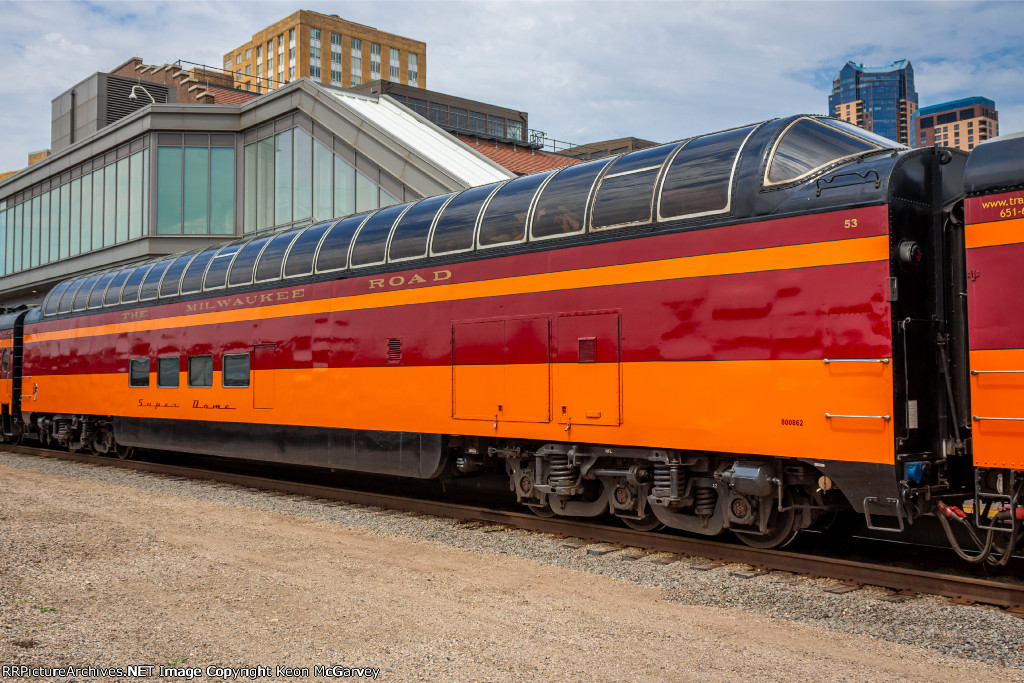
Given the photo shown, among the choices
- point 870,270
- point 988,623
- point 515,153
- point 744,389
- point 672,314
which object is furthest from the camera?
point 515,153

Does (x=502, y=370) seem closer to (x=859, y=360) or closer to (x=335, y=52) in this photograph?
(x=859, y=360)

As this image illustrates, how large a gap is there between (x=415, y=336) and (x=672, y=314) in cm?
402

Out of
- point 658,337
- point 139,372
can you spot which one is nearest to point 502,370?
point 658,337

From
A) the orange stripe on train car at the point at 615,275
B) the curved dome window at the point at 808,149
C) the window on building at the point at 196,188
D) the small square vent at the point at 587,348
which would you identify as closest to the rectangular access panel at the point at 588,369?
the small square vent at the point at 587,348

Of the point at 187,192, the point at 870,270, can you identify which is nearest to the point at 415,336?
the point at 870,270

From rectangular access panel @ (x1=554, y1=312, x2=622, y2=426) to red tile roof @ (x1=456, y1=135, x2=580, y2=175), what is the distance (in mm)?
27287

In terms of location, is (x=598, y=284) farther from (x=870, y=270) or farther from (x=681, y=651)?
(x=681, y=651)

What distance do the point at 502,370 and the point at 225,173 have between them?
27696 mm

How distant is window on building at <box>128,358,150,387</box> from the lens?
1645 centimetres

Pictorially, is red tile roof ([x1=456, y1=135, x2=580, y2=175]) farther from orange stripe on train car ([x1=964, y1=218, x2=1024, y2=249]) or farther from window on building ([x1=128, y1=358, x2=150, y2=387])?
orange stripe on train car ([x1=964, y1=218, x2=1024, y2=249])

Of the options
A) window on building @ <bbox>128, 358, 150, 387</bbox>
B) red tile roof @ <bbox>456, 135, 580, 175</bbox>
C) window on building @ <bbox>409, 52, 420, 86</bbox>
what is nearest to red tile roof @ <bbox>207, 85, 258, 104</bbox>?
red tile roof @ <bbox>456, 135, 580, 175</bbox>

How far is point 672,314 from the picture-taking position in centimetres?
822

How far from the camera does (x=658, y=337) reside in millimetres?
8344

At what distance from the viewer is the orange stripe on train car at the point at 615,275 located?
7070 mm
